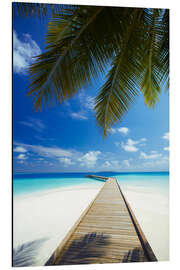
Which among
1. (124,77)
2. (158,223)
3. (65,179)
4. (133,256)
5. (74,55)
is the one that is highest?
(74,55)

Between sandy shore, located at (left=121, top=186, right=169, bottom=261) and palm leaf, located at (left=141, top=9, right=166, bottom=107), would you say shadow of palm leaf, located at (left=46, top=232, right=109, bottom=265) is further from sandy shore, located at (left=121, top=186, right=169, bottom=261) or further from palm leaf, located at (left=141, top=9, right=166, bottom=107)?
palm leaf, located at (left=141, top=9, right=166, bottom=107)

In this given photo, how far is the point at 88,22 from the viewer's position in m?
1.21

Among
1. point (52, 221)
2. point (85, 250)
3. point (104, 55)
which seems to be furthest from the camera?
point (52, 221)

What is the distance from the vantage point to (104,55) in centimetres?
137

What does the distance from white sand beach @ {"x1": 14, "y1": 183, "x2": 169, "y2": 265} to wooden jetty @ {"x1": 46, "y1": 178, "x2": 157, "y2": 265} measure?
0.15m

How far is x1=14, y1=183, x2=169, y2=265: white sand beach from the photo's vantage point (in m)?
1.48

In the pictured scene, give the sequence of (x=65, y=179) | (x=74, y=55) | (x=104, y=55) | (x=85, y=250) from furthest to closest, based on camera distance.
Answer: (x=65, y=179)
(x=85, y=250)
(x=104, y=55)
(x=74, y=55)

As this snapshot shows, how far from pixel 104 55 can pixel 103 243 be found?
157 centimetres

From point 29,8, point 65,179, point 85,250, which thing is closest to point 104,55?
point 29,8

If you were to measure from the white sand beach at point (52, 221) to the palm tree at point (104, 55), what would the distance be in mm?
879

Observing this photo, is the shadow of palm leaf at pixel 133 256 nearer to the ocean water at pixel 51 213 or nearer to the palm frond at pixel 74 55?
the ocean water at pixel 51 213

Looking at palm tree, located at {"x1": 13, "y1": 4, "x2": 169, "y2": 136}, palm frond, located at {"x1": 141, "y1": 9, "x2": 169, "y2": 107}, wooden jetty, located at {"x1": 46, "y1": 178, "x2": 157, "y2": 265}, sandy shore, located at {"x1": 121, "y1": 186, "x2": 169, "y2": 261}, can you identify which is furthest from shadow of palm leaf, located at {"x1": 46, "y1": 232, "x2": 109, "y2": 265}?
palm frond, located at {"x1": 141, "y1": 9, "x2": 169, "y2": 107}

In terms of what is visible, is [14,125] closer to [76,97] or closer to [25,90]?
[25,90]

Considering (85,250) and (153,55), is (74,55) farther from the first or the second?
(85,250)
